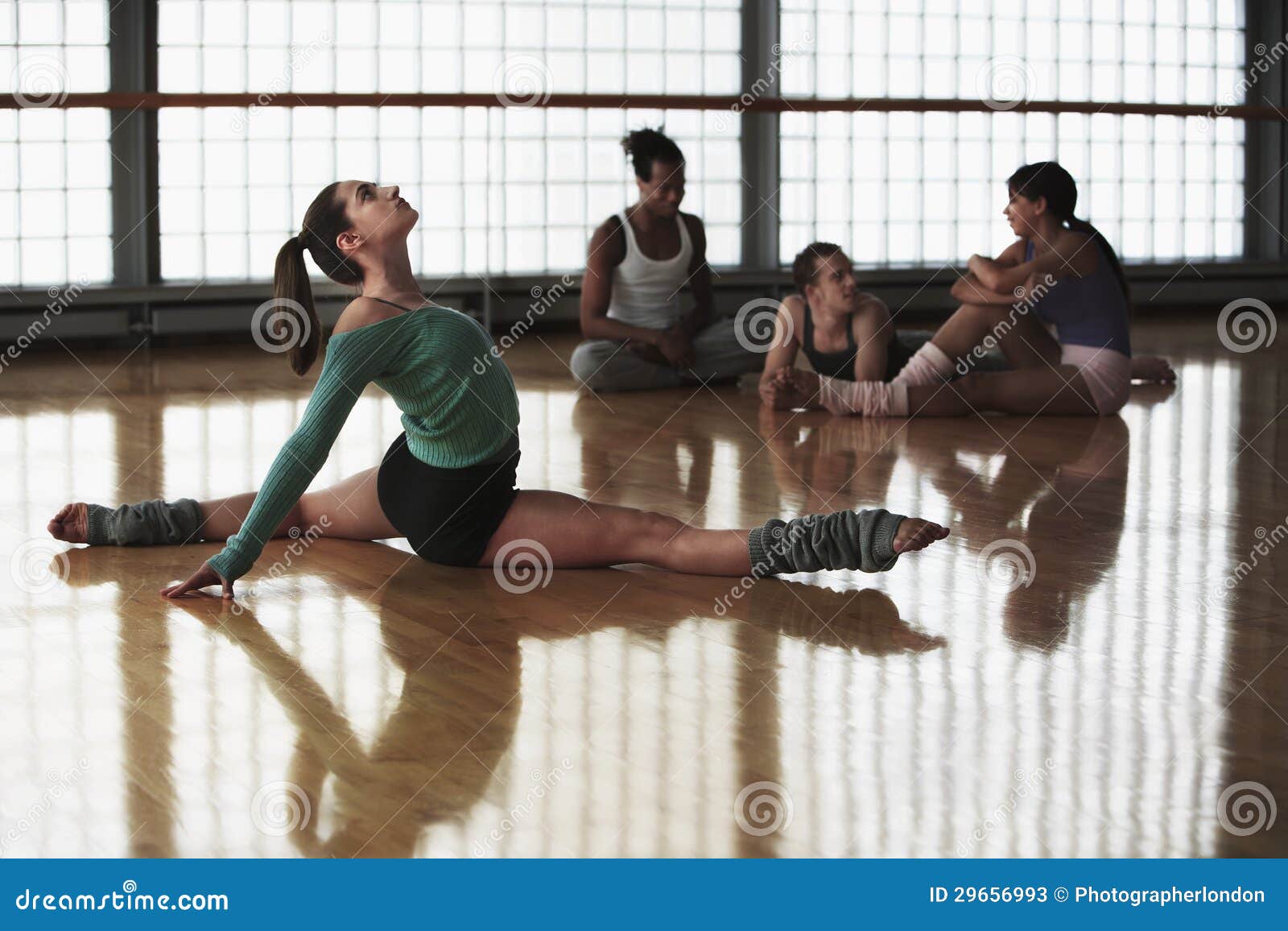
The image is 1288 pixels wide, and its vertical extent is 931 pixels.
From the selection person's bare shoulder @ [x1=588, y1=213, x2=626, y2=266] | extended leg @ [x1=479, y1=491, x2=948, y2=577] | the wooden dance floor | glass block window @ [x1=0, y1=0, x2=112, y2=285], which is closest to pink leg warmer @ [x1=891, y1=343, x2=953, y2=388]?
the wooden dance floor

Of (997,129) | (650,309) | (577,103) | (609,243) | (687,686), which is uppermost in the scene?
(997,129)

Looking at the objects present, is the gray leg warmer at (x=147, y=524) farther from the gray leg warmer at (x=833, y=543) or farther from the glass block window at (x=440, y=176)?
the glass block window at (x=440, y=176)

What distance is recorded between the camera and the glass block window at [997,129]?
8812 millimetres

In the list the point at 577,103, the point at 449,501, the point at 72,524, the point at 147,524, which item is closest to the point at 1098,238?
the point at 449,501

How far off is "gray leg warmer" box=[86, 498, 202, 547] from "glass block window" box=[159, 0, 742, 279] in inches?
192

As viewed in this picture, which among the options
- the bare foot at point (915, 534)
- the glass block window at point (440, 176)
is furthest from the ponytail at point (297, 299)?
the glass block window at point (440, 176)

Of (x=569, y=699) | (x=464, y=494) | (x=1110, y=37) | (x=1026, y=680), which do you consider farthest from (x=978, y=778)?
(x=1110, y=37)

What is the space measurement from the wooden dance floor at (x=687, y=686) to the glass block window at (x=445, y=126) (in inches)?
164

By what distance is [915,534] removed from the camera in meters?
2.47

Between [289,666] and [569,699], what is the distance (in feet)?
1.41

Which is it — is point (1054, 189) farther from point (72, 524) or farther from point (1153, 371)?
point (72, 524)

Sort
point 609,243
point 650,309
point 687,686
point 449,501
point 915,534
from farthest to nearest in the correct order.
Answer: point 650,309 → point 609,243 → point 449,501 → point 915,534 → point 687,686

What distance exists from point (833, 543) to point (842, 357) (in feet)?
8.25

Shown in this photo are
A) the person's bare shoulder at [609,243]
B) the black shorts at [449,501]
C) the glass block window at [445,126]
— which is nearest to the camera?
the black shorts at [449,501]
